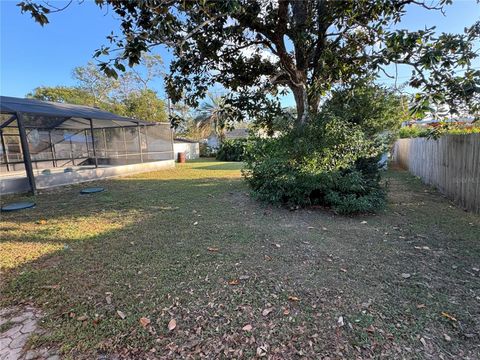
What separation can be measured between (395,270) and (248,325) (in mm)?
1883

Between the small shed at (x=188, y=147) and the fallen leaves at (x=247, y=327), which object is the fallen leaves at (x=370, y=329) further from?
the small shed at (x=188, y=147)

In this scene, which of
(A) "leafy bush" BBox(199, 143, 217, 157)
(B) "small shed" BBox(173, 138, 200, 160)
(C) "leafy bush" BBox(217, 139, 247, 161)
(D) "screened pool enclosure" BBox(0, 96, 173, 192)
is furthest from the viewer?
(A) "leafy bush" BBox(199, 143, 217, 157)

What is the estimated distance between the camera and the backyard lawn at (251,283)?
6.04 ft

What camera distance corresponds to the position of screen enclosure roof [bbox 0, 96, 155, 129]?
8171mm

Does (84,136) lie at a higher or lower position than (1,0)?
lower

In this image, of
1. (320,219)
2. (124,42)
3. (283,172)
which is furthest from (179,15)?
(320,219)

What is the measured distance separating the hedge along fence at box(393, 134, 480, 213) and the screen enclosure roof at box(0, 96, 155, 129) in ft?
37.0

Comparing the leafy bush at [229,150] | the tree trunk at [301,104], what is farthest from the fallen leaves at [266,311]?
the leafy bush at [229,150]

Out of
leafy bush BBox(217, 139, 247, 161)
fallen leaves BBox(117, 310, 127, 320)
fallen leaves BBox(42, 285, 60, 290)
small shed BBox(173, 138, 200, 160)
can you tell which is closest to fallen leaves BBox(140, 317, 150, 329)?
fallen leaves BBox(117, 310, 127, 320)

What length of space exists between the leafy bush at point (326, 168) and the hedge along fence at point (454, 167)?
1620 mm

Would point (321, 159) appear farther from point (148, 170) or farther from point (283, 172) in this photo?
point (148, 170)

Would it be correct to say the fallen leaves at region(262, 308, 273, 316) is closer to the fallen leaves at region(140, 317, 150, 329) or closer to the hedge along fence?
the fallen leaves at region(140, 317, 150, 329)

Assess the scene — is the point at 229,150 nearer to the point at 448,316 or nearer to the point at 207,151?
the point at 207,151

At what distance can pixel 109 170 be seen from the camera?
10586 mm
